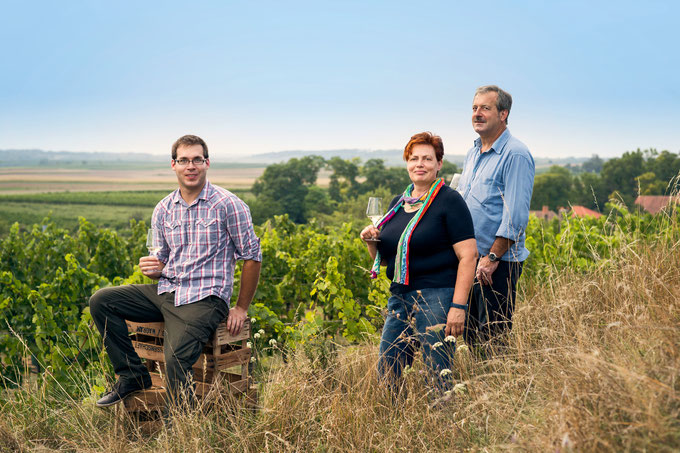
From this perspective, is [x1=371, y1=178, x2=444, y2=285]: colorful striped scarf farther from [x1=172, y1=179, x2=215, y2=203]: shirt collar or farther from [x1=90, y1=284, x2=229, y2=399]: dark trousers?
[x1=172, y1=179, x2=215, y2=203]: shirt collar

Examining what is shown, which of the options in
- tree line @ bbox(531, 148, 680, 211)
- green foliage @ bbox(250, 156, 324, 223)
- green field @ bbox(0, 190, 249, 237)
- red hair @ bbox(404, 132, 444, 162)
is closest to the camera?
red hair @ bbox(404, 132, 444, 162)

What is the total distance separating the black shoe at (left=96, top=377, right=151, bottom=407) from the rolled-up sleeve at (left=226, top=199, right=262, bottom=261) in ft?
3.44

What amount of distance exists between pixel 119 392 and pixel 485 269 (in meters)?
2.40

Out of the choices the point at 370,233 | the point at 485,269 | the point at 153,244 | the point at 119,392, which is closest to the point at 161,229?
the point at 153,244

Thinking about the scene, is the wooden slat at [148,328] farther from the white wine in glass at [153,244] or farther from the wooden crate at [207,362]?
the white wine in glass at [153,244]

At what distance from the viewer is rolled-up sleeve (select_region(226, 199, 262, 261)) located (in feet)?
11.8

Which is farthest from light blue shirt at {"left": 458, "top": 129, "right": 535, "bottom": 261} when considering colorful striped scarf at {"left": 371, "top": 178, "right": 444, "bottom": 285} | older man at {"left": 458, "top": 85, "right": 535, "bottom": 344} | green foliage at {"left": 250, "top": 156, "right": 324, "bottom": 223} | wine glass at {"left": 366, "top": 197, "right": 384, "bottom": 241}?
green foliage at {"left": 250, "top": 156, "right": 324, "bottom": 223}

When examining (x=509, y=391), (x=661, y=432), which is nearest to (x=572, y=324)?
(x=509, y=391)

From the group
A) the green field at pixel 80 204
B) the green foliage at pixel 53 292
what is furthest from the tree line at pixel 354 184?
the green foliage at pixel 53 292

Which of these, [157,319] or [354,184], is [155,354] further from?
[354,184]

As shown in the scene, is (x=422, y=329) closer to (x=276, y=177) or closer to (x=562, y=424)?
(x=562, y=424)

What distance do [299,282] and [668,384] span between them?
5.05m

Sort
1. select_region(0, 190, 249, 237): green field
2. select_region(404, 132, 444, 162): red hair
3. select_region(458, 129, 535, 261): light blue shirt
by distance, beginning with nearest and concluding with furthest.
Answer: select_region(404, 132, 444, 162): red hair < select_region(458, 129, 535, 261): light blue shirt < select_region(0, 190, 249, 237): green field

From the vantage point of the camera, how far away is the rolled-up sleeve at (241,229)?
360 centimetres
